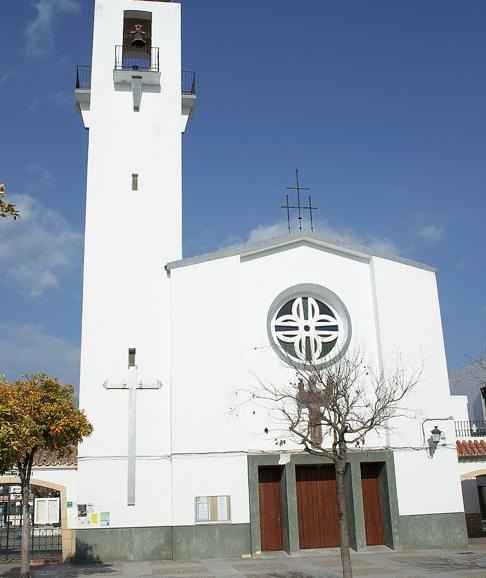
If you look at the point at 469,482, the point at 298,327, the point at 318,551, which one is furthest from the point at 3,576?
the point at 469,482

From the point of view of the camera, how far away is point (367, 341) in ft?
73.8

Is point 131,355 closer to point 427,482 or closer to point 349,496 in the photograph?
point 349,496

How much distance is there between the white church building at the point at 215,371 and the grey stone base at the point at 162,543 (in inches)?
1.6

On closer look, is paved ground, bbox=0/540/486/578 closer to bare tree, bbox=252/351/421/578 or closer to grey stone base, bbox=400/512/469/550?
grey stone base, bbox=400/512/469/550

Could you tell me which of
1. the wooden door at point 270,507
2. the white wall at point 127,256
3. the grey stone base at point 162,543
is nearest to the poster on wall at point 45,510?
the white wall at point 127,256

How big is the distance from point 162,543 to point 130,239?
9945 millimetres

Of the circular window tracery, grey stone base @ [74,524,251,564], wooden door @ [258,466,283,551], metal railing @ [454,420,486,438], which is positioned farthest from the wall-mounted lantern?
grey stone base @ [74,524,251,564]

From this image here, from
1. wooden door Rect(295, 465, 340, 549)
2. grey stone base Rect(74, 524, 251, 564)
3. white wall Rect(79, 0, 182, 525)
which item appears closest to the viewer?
grey stone base Rect(74, 524, 251, 564)

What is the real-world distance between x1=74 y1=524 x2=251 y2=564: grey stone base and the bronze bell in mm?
17372

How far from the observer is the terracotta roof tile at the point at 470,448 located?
22906mm

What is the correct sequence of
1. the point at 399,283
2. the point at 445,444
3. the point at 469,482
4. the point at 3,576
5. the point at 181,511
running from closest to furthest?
the point at 3,576 < the point at 181,511 < the point at 445,444 < the point at 399,283 < the point at 469,482

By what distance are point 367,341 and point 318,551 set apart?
692cm

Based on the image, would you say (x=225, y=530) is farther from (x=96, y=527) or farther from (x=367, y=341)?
(x=367, y=341)

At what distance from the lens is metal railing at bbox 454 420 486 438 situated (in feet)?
80.8
